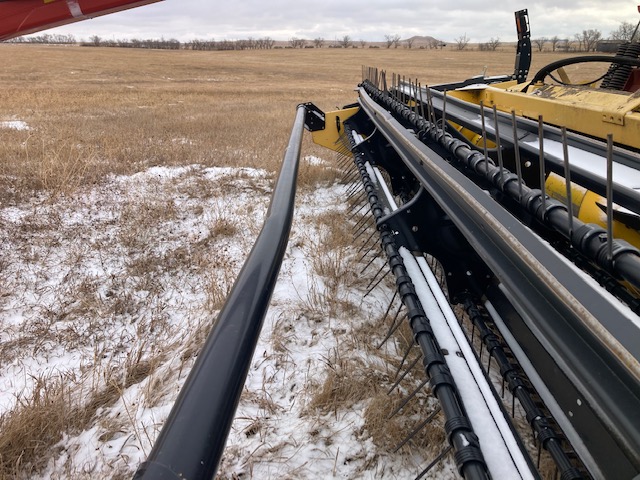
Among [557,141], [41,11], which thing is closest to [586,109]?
[557,141]

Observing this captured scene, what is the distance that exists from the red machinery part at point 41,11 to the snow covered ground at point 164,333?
1469 mm

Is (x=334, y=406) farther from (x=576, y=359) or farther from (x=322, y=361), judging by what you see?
(x=576, y=359)

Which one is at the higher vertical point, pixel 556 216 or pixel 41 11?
pixel 41 11

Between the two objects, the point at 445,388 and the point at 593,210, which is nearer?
the point at 445,388

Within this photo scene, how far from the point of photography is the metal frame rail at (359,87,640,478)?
699mm

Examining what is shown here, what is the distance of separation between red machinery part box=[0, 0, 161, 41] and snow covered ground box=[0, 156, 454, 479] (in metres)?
1.47

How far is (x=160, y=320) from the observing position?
2.50 m

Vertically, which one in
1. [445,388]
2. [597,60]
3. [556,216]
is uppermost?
[597,60]

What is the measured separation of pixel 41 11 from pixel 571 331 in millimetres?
2742

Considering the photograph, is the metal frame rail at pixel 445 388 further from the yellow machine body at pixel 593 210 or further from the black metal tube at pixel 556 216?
the yellow machine body at pixel 593 210

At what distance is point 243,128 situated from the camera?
27.4 ft

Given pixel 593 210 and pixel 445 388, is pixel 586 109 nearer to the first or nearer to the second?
pixel 593 210

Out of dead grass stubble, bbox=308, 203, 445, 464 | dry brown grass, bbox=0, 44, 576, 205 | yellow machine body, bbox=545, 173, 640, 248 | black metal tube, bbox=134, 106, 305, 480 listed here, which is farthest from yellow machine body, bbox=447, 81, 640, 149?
dry brown grass, bbox=0, 44, 576, 205

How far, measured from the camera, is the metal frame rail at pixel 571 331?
70 centimetres
